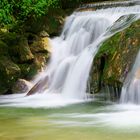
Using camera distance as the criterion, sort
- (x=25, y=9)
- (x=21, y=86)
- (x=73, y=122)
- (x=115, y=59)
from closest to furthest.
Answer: (x=73, y=122) < (x=115, y=59) < (x=21, y=86) < (x=25, y=9)

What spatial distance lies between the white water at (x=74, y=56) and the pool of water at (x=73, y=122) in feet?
4.07

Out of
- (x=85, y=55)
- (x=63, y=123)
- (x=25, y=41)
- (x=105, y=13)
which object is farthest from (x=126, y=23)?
(x=63, y=123)

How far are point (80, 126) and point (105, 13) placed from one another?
9.52 meters

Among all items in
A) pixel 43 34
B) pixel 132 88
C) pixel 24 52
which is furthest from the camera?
pixel 43 34

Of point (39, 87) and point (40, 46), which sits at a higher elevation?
point (40, 46)

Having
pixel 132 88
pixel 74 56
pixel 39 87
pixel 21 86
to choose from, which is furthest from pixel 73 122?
pixel 74 56

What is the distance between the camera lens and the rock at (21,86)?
46.2 ft

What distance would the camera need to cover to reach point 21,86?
14180mm

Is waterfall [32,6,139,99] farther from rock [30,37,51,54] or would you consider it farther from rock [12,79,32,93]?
rock [12,79,32,93]

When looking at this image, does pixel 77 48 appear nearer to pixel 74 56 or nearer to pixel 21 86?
pixel 74 56

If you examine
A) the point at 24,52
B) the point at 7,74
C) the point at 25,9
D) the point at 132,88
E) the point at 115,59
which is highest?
the point at 25,9

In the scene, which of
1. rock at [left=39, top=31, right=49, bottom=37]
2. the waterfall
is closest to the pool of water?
the waterfall

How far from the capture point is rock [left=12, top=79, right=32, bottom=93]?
46.2 feet

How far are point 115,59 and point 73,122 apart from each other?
3.58 metres
